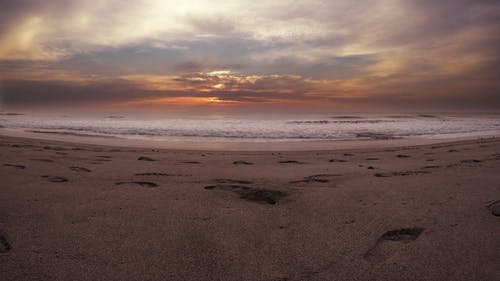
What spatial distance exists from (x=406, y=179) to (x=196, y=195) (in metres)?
2.88

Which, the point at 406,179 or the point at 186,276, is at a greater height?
the point at 406,179

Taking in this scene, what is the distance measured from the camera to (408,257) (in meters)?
2.18

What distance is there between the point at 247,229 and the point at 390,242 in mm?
1070

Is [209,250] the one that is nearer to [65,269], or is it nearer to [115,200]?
[65,269]

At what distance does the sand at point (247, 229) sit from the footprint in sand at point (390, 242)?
0.03ft

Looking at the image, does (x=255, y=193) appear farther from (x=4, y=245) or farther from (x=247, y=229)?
(x=4, y=245)

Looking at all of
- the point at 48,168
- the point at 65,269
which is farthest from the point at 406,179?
the point at 48,168

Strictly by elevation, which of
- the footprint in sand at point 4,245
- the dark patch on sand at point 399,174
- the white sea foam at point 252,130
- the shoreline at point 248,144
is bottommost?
the footprint in sand at point 4,245

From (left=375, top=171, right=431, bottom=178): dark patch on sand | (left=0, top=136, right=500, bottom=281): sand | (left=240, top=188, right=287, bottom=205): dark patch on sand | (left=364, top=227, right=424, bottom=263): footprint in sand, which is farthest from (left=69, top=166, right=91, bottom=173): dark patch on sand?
(left=375, top=171, right=431, bottom=178): dark patch on sand

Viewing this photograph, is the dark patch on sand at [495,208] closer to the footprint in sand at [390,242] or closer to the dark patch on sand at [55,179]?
the footprint in sand at [390,242]

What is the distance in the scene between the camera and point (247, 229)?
2.67m

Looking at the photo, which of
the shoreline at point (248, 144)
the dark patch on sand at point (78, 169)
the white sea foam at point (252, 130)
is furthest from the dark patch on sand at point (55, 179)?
the white sea foam at point (252, 130)

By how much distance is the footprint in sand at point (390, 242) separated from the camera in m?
2.22

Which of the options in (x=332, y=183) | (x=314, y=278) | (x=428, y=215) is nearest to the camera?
(x=314, y=278)
